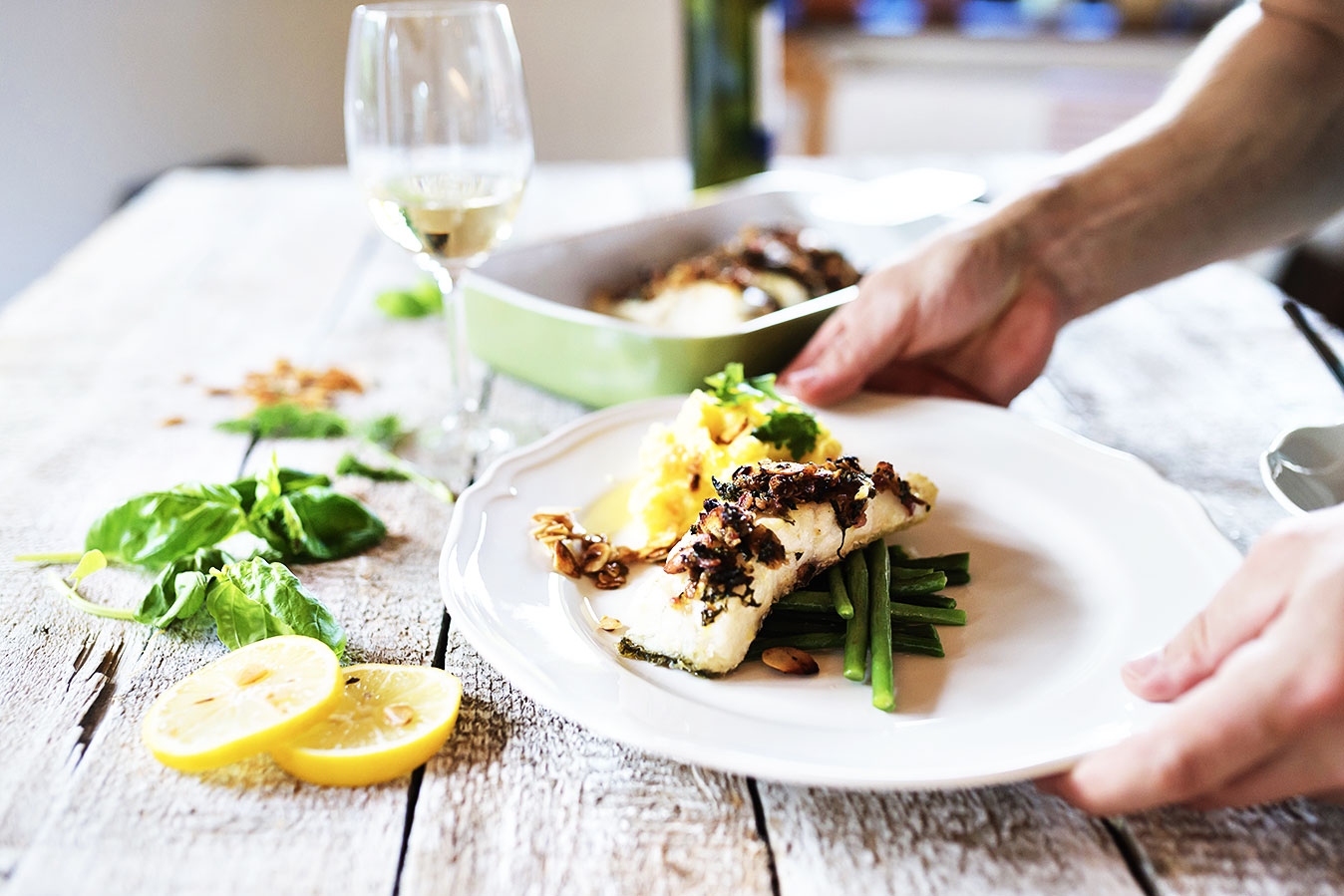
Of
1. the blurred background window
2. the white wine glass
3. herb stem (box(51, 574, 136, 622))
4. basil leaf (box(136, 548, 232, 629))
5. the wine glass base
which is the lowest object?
the blurred background window

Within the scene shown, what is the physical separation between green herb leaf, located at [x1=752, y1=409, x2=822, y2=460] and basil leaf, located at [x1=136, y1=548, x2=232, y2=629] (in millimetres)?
680

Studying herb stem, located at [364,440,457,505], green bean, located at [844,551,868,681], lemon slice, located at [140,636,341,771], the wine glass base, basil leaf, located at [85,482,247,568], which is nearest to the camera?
lemon slice, located at [140,636,341,771]

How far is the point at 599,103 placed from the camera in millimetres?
6043

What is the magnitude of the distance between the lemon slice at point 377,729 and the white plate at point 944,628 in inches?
3.2

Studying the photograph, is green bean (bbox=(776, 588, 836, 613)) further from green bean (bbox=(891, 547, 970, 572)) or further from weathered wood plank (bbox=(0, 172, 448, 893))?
weathered wood plank (bbox=(0, 172, 448, 893))

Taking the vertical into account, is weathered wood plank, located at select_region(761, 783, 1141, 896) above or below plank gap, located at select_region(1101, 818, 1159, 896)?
above

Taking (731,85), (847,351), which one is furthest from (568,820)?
(731,85)

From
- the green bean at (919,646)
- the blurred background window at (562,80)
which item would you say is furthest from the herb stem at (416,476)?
the blurred background window at (562,80)

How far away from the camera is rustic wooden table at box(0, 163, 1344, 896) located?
3.07ft

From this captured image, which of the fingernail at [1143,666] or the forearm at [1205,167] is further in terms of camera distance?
the forearm at [1205,167]

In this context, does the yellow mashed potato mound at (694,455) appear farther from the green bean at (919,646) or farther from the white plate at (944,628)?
the green bean at (919,646)

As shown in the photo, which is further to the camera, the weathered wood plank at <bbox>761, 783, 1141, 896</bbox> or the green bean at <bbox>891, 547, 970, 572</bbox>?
the green bean at <bbox>891, 547, 970, 572</bbox>

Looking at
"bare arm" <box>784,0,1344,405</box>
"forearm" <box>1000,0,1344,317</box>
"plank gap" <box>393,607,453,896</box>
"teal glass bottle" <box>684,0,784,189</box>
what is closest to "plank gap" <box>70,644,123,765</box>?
"plank gap" <box>393,607,453,896</box>

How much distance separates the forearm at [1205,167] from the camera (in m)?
1.92
